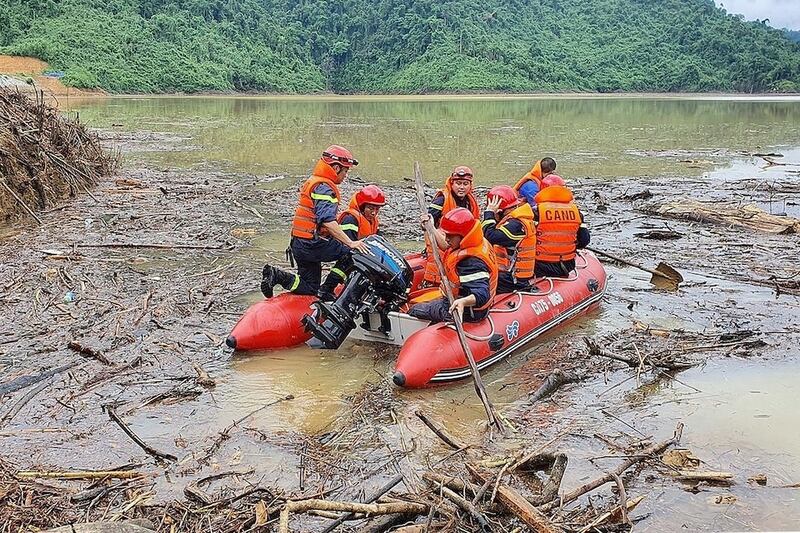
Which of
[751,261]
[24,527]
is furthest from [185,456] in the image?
[751,261]

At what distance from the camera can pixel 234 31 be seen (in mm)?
87750

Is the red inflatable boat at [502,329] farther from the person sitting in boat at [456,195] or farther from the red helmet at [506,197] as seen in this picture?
the person sitting in boat at [456,195]

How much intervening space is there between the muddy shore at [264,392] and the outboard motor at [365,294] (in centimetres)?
49

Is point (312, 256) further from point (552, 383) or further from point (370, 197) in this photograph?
point (552, 383)

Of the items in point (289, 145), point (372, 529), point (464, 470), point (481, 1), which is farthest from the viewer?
point (481, 1)

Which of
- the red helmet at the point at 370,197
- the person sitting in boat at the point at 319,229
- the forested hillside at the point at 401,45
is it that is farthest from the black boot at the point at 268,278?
the forested hillside at the point at 401,45

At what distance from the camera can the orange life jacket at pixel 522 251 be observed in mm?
7332

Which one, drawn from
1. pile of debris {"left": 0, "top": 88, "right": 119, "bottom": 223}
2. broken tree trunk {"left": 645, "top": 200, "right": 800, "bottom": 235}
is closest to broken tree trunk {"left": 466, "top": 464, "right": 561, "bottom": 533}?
broken tree trunk {"left": 645, "top": 200, "right": 800, "bottom": 235}

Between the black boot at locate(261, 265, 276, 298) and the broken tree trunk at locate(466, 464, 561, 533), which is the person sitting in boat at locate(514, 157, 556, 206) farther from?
the broken tree trunk at locate(466, 464, 561, 533)

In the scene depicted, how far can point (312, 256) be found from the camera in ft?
23.2

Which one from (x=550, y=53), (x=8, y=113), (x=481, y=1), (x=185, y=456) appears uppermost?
(x=481, y=1)

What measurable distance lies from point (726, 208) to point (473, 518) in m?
10.8

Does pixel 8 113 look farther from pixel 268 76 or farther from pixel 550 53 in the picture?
pixel 550 53

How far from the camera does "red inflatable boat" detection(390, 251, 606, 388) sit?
5.95m
